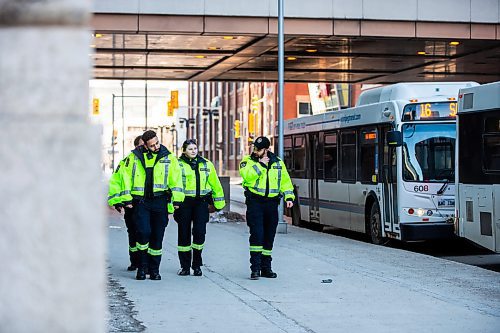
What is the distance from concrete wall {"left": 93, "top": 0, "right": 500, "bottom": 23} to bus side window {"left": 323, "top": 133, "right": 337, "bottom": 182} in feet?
10.5

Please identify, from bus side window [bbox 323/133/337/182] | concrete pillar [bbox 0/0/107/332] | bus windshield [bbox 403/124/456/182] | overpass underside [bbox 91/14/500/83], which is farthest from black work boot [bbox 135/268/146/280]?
overpass underside [bbox 91/14/500/83]

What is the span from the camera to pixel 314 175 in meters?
25.8

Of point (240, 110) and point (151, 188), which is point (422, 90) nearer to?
point (151, 188)

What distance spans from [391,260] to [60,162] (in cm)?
1465

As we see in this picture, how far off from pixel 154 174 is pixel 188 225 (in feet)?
3.38

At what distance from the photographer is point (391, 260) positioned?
16.6 metres

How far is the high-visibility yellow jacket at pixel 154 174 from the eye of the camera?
42.9 feet

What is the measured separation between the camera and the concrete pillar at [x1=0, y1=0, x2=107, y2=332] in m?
2.31

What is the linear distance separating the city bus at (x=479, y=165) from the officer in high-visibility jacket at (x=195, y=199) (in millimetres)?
4435

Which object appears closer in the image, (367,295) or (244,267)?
(367,295)

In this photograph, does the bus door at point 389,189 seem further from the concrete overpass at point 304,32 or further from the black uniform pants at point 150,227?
the black uniform pants at point 150,227

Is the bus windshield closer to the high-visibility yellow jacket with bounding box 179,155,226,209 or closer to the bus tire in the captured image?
the bus tire

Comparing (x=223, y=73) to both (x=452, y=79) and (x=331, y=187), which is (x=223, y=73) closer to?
(x=452, y=79)

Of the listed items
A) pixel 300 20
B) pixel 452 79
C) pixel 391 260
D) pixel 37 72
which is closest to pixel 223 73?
pixel 452 79
